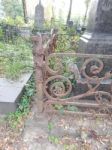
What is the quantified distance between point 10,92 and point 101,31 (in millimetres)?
1603

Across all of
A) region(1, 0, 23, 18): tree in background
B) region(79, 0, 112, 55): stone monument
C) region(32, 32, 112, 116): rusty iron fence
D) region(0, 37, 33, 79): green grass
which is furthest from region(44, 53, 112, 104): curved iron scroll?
region(1, 0, 23, 18): tree in background

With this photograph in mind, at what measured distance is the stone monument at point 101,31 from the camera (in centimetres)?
299

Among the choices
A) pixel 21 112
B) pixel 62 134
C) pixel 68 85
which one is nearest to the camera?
pixel 62 134

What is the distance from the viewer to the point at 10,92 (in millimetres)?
3061

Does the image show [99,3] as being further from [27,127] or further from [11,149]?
[11,149]

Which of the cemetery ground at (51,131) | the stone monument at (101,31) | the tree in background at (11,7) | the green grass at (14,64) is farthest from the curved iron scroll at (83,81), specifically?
the tree in background at (11,7)

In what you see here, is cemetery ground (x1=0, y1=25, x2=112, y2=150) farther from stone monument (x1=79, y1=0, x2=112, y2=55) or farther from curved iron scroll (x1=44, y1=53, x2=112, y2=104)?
stone monument (x1=79, y1=0, x2=112, y2=55)

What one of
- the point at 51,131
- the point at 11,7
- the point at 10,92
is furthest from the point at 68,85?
the point at 11,7

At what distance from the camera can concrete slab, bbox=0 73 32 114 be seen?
279 cm

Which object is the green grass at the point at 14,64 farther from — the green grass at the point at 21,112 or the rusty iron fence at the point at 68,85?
the rusty iron fence at the point at 68,85

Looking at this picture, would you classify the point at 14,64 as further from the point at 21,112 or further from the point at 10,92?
the point at 21,112

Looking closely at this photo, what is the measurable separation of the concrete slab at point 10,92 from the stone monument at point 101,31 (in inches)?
45.5

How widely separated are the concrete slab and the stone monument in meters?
1.16

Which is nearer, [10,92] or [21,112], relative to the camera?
[21,112]
